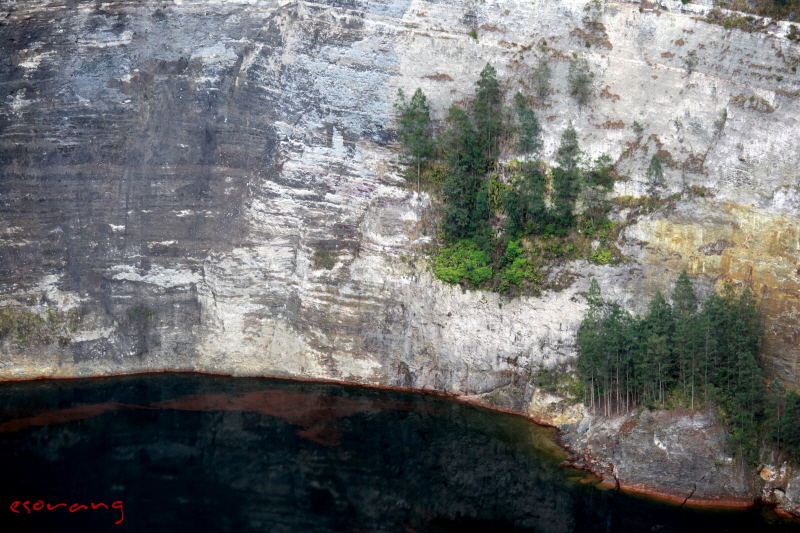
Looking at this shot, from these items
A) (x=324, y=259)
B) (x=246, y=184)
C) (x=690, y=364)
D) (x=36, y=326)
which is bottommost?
(x=36, y=326)

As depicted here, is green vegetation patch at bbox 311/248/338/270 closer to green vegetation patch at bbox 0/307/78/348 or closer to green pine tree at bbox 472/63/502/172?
green pine tree at bbox 472/63/502/172

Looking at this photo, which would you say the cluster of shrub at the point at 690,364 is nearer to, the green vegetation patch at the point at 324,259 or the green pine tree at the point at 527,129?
the green pine tree at the point at 527,129

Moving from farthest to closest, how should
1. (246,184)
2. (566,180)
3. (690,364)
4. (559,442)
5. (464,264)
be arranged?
(246,184) → (464,264) → (566,180) → (559,442) → (690,364)

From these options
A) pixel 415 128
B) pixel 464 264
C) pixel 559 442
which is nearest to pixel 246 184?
pixel 415 128

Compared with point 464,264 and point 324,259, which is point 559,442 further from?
point 324,259

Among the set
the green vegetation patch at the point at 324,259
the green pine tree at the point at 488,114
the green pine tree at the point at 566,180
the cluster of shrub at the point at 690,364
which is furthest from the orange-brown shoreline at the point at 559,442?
the green pine tree at the point at 488,114

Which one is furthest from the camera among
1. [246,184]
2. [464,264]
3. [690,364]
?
[246,184]
